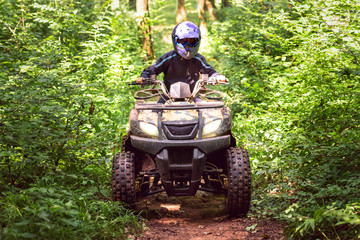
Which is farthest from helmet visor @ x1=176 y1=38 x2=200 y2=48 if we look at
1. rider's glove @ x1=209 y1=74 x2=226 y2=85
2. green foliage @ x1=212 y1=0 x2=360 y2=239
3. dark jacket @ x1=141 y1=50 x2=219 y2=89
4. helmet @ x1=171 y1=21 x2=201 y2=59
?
green foliage @ x1=212 y1=0 x2=360 y2=239

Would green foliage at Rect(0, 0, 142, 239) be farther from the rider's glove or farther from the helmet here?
the rider's glove

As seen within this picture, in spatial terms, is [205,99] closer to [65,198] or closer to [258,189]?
[258,189]

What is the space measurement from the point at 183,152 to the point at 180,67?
73.1 inches

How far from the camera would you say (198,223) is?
15.8ft

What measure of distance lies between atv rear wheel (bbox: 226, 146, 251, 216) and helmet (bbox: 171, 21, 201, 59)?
1701mm

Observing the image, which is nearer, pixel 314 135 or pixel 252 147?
pixel 314 135

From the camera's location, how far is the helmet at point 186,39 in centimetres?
540

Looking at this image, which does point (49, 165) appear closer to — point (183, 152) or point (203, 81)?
point (183, 152)

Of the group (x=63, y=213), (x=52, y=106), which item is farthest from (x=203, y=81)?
(x=63, y=213)

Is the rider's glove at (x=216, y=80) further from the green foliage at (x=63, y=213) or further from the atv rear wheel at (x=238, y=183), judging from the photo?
the green foliage at (x=63, y=213)

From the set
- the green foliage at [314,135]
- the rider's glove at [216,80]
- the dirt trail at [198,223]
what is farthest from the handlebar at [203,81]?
the dirt trail at [198,223]

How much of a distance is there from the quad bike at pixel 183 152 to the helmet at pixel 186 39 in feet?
3.35

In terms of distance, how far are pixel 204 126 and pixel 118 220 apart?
1.44 metres

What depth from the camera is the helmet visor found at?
5.46 meters
